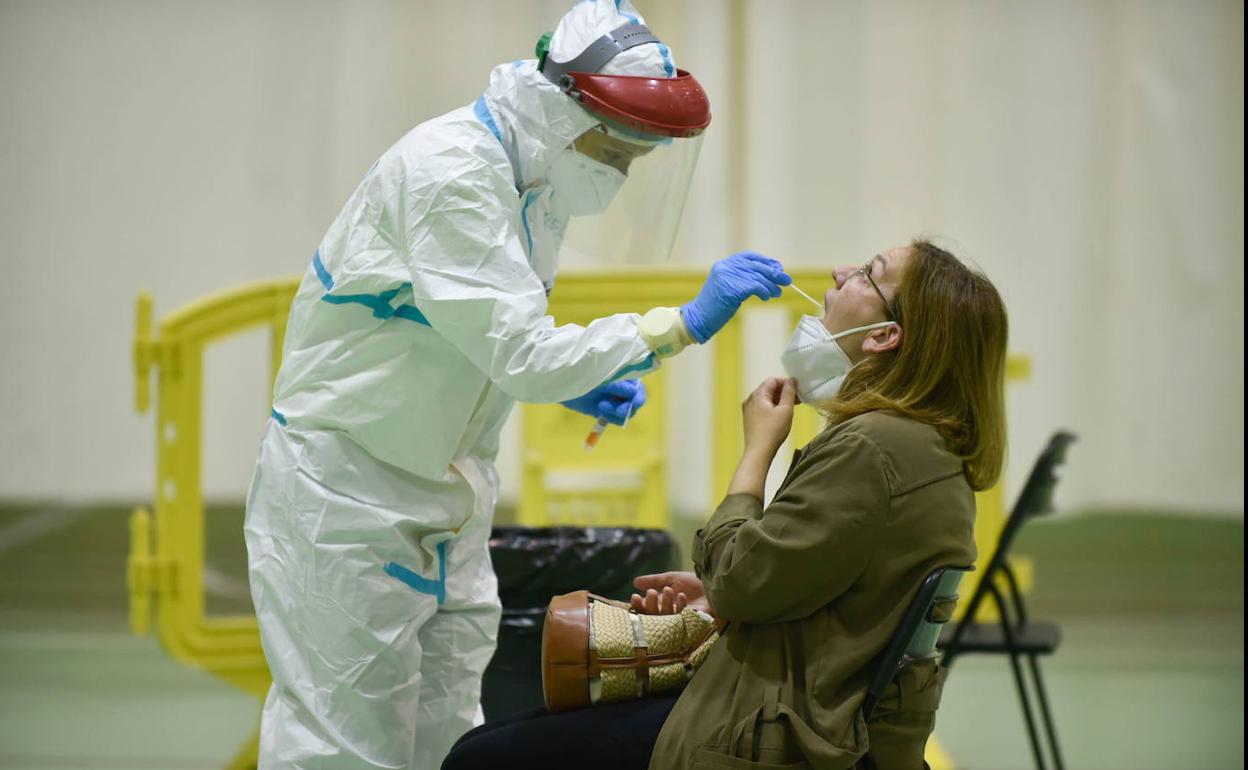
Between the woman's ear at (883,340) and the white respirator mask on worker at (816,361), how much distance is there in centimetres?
1

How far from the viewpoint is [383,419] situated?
1904 mm

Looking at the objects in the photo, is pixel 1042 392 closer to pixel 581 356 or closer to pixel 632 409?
pixel 632 409

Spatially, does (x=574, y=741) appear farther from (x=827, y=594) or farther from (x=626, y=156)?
(x=626, y=156)

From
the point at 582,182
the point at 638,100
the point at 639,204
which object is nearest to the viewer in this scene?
the point at 638,100

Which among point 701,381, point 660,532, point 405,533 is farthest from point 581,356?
point 701,381

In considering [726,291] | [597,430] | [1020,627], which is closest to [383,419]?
[597,430]

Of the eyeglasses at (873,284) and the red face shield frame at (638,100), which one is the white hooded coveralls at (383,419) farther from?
the eyeglasses at (873,284)

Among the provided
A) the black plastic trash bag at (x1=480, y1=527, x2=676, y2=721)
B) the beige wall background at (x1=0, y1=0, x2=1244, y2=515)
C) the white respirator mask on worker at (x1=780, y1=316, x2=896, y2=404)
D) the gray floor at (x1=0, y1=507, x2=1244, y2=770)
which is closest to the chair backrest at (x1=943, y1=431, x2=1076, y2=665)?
the gray floor at (x1=0, y1=507, x2=1244, y2=770)

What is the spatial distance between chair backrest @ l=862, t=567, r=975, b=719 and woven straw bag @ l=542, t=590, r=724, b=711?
0.80ft

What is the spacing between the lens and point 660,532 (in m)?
2.68

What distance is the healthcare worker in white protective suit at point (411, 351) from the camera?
70.9 inches

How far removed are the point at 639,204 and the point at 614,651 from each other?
77 centimetres

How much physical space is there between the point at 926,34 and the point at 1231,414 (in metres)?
1.82

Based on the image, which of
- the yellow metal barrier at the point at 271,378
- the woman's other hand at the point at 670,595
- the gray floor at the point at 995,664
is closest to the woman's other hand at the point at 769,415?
the woman's other hand at the point at 670,595
